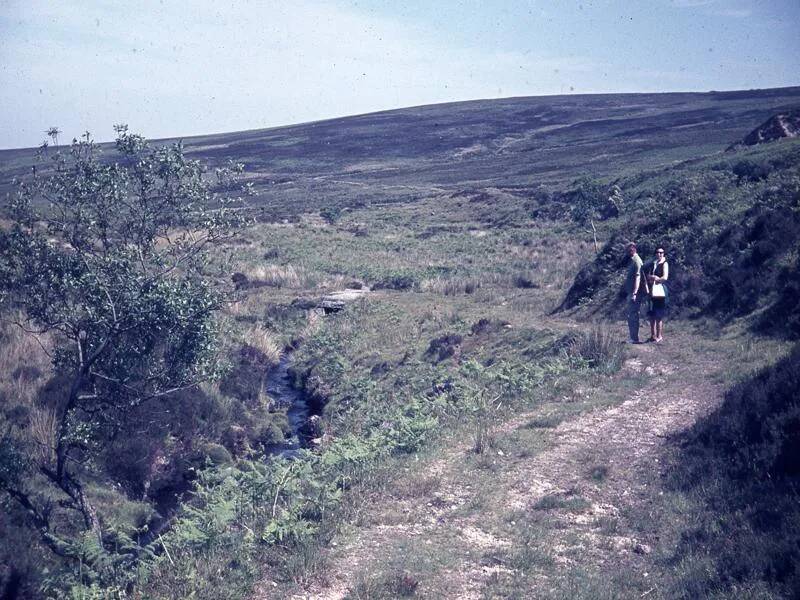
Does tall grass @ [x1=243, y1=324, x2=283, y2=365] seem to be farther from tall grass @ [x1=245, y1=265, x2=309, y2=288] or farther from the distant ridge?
the distant ridge

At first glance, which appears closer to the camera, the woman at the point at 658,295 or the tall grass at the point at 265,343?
the woman at the point at 658,295

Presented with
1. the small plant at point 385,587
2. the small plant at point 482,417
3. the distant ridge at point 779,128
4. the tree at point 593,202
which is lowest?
the small plant at point 482,417

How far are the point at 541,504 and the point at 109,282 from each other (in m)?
6.80

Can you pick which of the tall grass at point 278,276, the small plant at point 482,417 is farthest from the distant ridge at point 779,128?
the small plant at point 482,417

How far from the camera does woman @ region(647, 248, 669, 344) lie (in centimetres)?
1273

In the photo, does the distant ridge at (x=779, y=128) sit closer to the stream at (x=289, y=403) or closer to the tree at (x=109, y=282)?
the stream at (x=289, y=403)

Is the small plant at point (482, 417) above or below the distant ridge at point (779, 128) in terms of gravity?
below

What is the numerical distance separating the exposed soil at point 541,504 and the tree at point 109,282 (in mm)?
4738

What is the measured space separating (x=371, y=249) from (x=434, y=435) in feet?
94.3

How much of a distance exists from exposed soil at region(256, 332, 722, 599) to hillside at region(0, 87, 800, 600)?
0.09 feet

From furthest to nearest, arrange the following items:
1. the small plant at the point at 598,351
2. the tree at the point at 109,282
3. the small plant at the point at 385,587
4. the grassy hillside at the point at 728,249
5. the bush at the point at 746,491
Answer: the grassy hillside at the point at 728,249 → the small plant at the point at 598,351 → the tree at the point at 109,282 → the small plant at the point at 385,587 → the bush at the point at 746,491

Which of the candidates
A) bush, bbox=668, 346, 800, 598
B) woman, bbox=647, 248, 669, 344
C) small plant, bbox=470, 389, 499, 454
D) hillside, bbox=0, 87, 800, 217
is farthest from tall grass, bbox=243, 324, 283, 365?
hillside, bbox=0, 87, 800, 217

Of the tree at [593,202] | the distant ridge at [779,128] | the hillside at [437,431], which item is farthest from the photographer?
the tree at [593,202]

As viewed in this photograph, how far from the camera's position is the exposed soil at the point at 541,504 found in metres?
5.95
